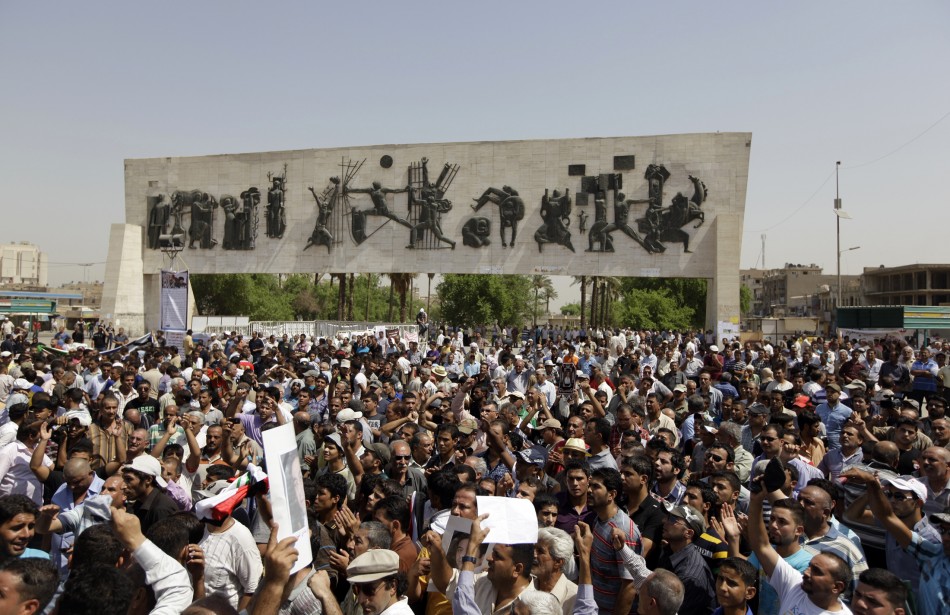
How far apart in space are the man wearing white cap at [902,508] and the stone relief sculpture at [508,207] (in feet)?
94.3

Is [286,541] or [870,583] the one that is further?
[870,583]

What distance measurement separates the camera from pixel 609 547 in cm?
421

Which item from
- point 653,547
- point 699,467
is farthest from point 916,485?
point 699,467

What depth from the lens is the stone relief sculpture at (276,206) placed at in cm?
3556

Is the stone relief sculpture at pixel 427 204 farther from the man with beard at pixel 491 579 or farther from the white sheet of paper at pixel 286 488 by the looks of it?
the white sheet of paper at pixel 286 488

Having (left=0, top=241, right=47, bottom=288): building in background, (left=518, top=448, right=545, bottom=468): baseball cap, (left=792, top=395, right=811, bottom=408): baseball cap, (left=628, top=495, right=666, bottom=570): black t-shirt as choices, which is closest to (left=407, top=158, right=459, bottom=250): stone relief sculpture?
(left=792, top=395, right=811, bottom=408): baseball cap

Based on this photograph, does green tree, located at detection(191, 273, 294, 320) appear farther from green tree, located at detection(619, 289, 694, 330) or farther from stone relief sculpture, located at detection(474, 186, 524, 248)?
stone relief sculpture, located at detection(474, 186, 524, 248)

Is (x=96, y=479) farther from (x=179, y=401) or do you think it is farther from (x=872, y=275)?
(x=872, y=275)

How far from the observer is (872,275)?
244 ft

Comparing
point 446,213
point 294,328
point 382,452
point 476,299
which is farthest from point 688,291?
point 382,452

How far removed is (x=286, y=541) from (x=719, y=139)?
3128 centimetres

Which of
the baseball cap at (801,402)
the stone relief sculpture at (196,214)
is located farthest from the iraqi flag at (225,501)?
the stone relief sculpture at (196,214)

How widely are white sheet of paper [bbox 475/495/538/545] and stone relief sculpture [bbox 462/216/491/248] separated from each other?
1176 inches

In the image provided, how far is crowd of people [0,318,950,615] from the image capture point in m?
3.33
